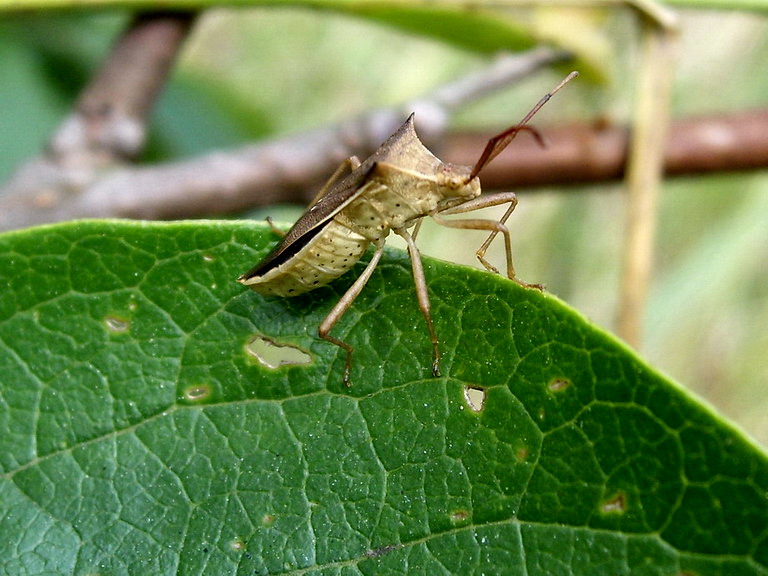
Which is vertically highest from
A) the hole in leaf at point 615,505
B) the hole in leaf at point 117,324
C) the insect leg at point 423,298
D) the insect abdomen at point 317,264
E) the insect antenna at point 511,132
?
the insect antenna at point 511,132

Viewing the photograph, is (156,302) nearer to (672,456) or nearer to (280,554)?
(280,554)

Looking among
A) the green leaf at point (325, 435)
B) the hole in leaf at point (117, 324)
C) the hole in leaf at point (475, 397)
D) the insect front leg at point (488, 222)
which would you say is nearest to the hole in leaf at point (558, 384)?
the green leaf at point (325, 435)

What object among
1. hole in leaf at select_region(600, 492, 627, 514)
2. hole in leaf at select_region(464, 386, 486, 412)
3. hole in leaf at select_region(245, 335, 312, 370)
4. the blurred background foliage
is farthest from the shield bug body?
the blurred background foliage

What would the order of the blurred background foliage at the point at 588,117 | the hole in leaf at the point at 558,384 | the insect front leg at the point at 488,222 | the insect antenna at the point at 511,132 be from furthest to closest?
the blurred background foliage at the point at 588,117 → the insect front leg at the point at 488,222 → the insect antenna at the point at 511,132 → the hole in leaf at the point at 558,384

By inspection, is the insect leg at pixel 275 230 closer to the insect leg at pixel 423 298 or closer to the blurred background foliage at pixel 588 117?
the insect leg at pixel 423 298

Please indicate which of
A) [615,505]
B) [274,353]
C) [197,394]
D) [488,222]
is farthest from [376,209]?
[615,505]

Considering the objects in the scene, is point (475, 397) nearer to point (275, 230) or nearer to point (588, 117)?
point (275, 230)

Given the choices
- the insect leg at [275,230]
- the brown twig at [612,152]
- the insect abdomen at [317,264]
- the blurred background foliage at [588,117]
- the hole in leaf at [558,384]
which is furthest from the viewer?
the blurred background foliage at [588,117]
